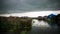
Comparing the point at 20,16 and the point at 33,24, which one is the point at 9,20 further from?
the point at 33,24

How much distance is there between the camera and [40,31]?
1.00 metres

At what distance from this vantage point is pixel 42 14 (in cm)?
99

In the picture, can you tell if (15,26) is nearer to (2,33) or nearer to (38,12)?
(2,33)

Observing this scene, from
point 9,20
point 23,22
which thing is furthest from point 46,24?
point 9,20

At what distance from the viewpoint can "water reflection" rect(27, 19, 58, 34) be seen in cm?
Result: 99

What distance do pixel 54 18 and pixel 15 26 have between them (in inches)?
14.3

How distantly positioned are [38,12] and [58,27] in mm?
225

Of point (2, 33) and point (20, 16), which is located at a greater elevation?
point (20, 16)

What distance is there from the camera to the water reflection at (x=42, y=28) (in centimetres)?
99

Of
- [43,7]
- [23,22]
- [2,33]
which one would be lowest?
[2,33]

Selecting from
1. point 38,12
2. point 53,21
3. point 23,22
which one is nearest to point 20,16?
point 23,22

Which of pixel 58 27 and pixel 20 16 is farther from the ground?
pixel 20 16

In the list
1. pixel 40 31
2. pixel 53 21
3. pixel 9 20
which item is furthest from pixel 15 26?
pixel 53 21

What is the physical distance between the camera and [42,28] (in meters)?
1.00
